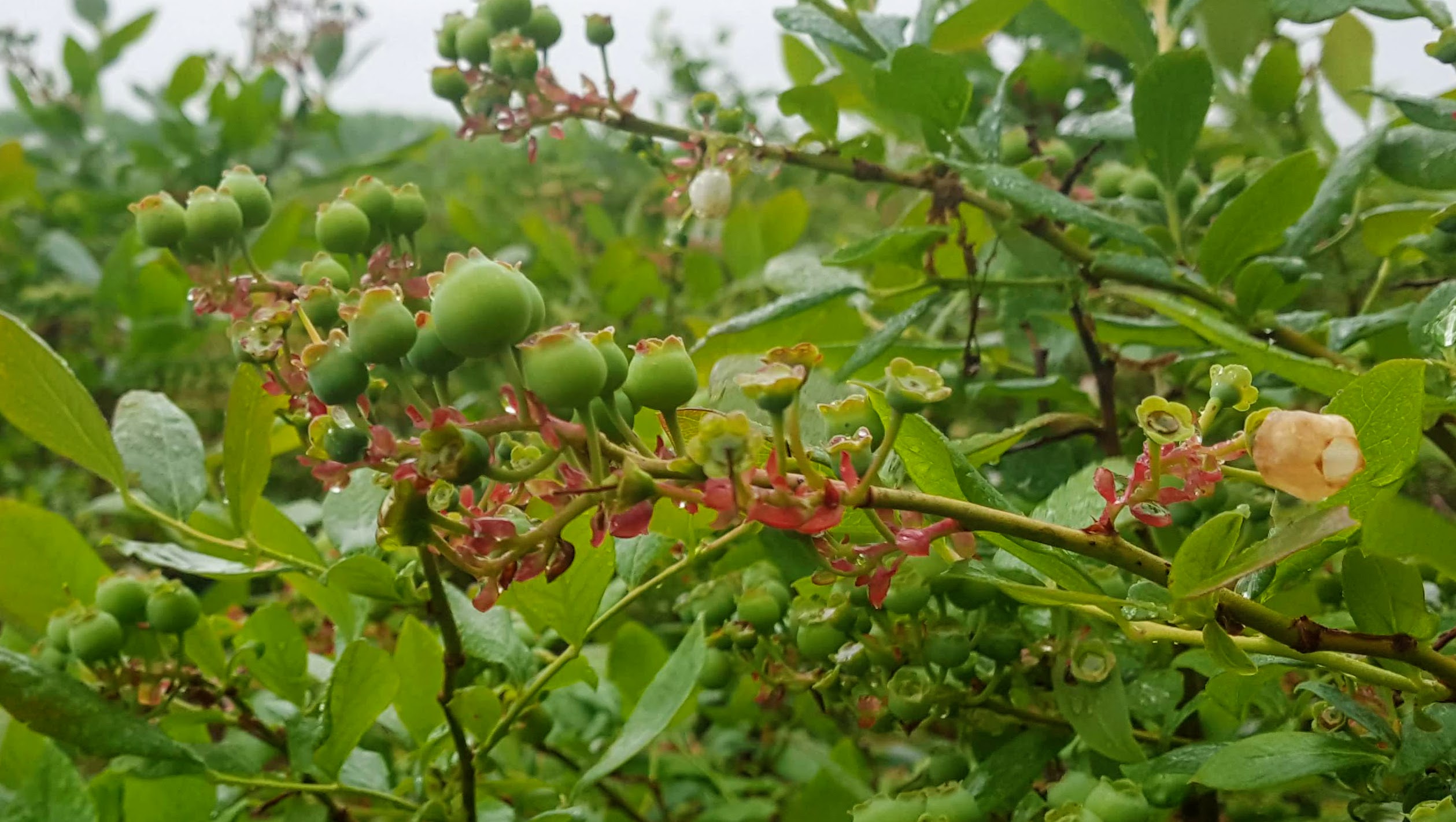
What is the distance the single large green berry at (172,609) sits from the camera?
21.9 inches

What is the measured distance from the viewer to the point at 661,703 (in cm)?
51

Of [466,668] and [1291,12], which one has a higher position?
[1291,12]

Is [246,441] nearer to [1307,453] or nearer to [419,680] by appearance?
[419,680]

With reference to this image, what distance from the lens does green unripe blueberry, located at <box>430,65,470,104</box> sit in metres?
0.65

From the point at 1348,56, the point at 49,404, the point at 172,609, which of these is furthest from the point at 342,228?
the point at 1348,56

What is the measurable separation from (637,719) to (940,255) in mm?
401

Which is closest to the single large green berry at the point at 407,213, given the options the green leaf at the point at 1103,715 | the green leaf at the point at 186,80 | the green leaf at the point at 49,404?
the green leaf at the point at 49,404

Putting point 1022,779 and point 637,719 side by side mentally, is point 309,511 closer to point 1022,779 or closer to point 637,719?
point 637,719

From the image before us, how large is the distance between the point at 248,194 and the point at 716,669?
35 centimetres

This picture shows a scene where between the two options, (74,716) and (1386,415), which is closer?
(1386,415)

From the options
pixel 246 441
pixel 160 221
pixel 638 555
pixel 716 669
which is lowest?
pixel 716 669

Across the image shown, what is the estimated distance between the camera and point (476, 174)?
202 centimetres

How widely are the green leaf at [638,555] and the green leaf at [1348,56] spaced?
0.61 metres

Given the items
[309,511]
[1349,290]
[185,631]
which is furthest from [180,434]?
[1349,290]
